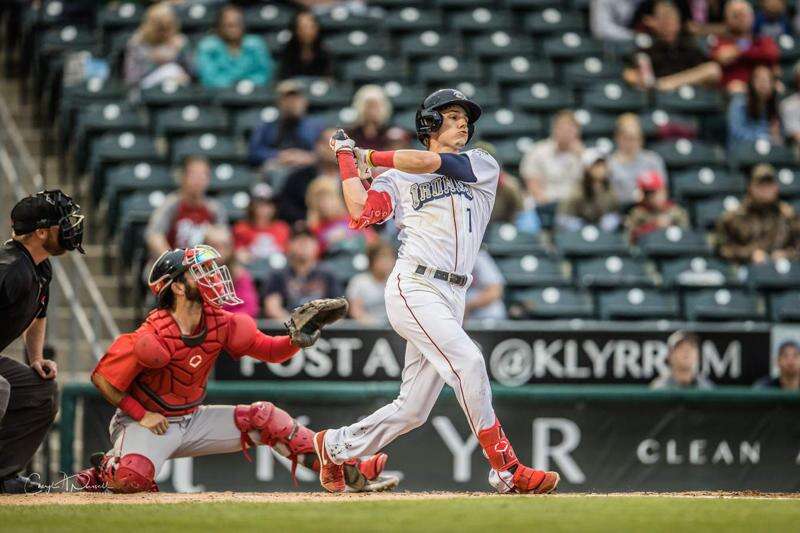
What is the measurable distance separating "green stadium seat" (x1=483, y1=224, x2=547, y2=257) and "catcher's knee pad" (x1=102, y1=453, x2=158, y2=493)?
4263 millimetres

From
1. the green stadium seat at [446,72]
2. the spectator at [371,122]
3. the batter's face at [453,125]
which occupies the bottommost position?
the batter's face at [453,125]

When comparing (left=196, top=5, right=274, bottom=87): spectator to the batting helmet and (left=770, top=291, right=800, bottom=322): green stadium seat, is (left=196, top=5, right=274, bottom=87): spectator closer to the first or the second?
(left=770, top=291, right=800, bottom=322): green stadium seat

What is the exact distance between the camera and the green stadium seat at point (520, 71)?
12.5 metres

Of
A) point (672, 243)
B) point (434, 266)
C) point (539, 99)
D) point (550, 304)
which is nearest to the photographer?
point (434, 266)

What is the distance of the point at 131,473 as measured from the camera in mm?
6785

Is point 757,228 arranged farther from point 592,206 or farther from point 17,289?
point 17,289

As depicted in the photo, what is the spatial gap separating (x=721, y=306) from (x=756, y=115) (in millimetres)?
2748

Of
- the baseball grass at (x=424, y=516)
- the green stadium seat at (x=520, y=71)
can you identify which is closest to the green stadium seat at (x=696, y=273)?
the green stadium seat at (x=520, y=71)

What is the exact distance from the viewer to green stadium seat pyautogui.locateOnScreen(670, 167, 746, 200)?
11750 mm

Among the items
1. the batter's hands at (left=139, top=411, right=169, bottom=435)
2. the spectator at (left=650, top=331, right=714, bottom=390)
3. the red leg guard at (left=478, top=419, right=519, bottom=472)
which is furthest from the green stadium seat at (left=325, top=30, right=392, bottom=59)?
the red leg guard at (left=478, top=419, right=519, bottom=472)

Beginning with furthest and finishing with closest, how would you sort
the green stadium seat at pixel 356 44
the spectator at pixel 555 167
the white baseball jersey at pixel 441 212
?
the green stadium seat at pixel 356 44 < the spectator at pixel 555 167 < the white baseball jersey at pixel 441 212

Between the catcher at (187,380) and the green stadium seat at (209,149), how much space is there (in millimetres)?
4433

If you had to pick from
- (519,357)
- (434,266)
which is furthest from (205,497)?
(519,357)

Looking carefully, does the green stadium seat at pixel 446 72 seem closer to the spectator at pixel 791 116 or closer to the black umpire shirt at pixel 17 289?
the spectator at pixel 791 116
